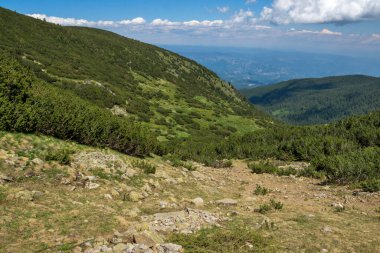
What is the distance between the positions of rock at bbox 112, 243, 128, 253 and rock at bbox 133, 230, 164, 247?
1.09 feet

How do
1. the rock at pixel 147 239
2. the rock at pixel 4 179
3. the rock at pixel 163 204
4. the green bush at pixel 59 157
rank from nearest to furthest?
the rock at pixel 147 239
the rock at pixel 4 179
the rock at pixel 163 204
the green bush at pixel 59 157

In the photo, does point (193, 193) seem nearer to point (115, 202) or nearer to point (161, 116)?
point (115, 202)

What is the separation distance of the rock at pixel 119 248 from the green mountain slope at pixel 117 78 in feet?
61.7

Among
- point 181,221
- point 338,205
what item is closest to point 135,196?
point 181,221

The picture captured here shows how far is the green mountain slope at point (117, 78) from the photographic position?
40.6 metres

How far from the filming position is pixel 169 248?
280 inches

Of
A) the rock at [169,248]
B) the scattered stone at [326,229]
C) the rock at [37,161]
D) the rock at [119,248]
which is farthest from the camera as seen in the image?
the rock at [37,161]

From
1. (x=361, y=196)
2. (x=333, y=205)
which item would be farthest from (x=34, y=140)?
(x=361, y=196)

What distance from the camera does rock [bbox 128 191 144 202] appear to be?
11.0 meters

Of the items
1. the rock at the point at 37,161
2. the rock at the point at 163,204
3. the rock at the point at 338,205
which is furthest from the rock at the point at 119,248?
the rock at the point at 338,205

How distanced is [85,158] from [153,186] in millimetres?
2935

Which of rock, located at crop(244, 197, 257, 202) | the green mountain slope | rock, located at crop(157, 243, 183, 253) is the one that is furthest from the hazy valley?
the green mountain slope

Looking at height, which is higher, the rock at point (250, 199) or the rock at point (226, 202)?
the rock at point (226, 202)

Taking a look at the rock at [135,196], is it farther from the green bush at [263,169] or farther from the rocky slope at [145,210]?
the green bush at [263,169]
